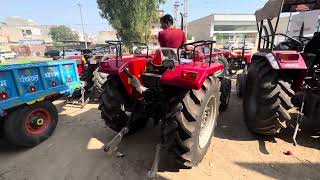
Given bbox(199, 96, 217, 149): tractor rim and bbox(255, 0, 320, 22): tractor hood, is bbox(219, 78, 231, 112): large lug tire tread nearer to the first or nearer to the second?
bbox(255, 0, 320, 22): tractor hood

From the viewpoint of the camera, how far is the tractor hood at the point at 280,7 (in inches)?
135

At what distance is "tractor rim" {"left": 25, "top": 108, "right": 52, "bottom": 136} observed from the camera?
12.2ft

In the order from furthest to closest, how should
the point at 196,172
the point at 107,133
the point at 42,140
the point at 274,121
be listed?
the point at 107,133 < the point at 42,140 < the point at 274,121 < the point at 196,172

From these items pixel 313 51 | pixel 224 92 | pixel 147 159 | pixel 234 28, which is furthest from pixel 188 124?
pixel 234 28

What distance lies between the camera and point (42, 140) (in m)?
3.87

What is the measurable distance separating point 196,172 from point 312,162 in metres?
1.63

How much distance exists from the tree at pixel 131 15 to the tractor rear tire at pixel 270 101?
18.5 metres

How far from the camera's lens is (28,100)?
3.74m

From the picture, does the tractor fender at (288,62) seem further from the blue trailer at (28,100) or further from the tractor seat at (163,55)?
the blue trailer at (28,100)

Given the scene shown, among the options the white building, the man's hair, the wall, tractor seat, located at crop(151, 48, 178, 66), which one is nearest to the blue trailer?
tractor seat, located at crop(151, 48, 178, 66)

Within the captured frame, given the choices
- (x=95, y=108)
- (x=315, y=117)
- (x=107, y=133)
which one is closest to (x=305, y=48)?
(x=315, y=117)

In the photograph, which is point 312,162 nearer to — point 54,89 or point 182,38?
point 182,38

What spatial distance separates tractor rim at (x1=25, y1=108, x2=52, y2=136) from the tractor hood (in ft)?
14.0

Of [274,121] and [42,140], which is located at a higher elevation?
[274,121]
